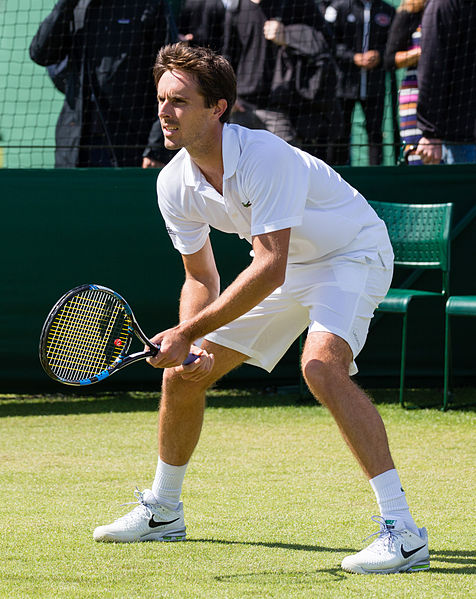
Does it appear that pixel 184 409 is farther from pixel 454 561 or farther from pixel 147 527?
pixel 454 561

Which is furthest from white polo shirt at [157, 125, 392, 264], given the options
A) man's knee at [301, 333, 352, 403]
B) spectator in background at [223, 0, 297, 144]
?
spectator in background at [223, 0, 297, 144]

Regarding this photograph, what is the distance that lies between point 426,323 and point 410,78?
1736mm

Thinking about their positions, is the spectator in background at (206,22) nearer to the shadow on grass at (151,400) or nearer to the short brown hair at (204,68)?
the shadow on grass at (151,400)

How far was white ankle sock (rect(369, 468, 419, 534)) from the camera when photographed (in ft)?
Result: 10.3

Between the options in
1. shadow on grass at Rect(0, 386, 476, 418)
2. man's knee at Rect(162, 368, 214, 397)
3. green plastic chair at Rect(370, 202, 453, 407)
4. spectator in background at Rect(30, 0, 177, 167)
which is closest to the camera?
man's knee at Rect(162, 368, 214, 397)

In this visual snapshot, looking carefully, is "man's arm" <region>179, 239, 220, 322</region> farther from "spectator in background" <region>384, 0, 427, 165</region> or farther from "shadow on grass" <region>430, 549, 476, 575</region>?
"spectator in background" <region>384, 0, 427, 165</region>

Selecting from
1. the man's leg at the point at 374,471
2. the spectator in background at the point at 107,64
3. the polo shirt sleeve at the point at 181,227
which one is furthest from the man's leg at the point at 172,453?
the spectator in background at the point at 107,64

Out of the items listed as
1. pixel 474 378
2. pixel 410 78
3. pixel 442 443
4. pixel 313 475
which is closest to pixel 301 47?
pixel 410 78

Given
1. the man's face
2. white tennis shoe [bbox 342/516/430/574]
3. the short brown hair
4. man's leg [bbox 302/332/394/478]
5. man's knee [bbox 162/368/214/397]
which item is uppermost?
the short brown hair

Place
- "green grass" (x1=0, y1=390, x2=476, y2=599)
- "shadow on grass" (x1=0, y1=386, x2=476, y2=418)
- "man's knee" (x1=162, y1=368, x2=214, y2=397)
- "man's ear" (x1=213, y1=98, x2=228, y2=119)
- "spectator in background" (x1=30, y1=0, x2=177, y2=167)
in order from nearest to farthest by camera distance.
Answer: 1. "green grass" (x1=0, y1=390, x2=476, y2=599)
2. "man's ear" (x1=213, y1=98, x2=228, y2=119)
3. "man's knee" (x1=162, y1=368, x2=214, y2=397)
4. "shadow on grass" (x1=0, y1=386, x2=476, y2=418)
5. "spectator in background" (x1=30, y1=0, x2=177, y2=167)

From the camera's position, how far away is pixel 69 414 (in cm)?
628

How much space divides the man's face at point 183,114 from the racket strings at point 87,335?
22.2 inches

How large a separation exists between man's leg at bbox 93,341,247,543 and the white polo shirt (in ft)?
1.46

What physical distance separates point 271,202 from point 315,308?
407 mm
